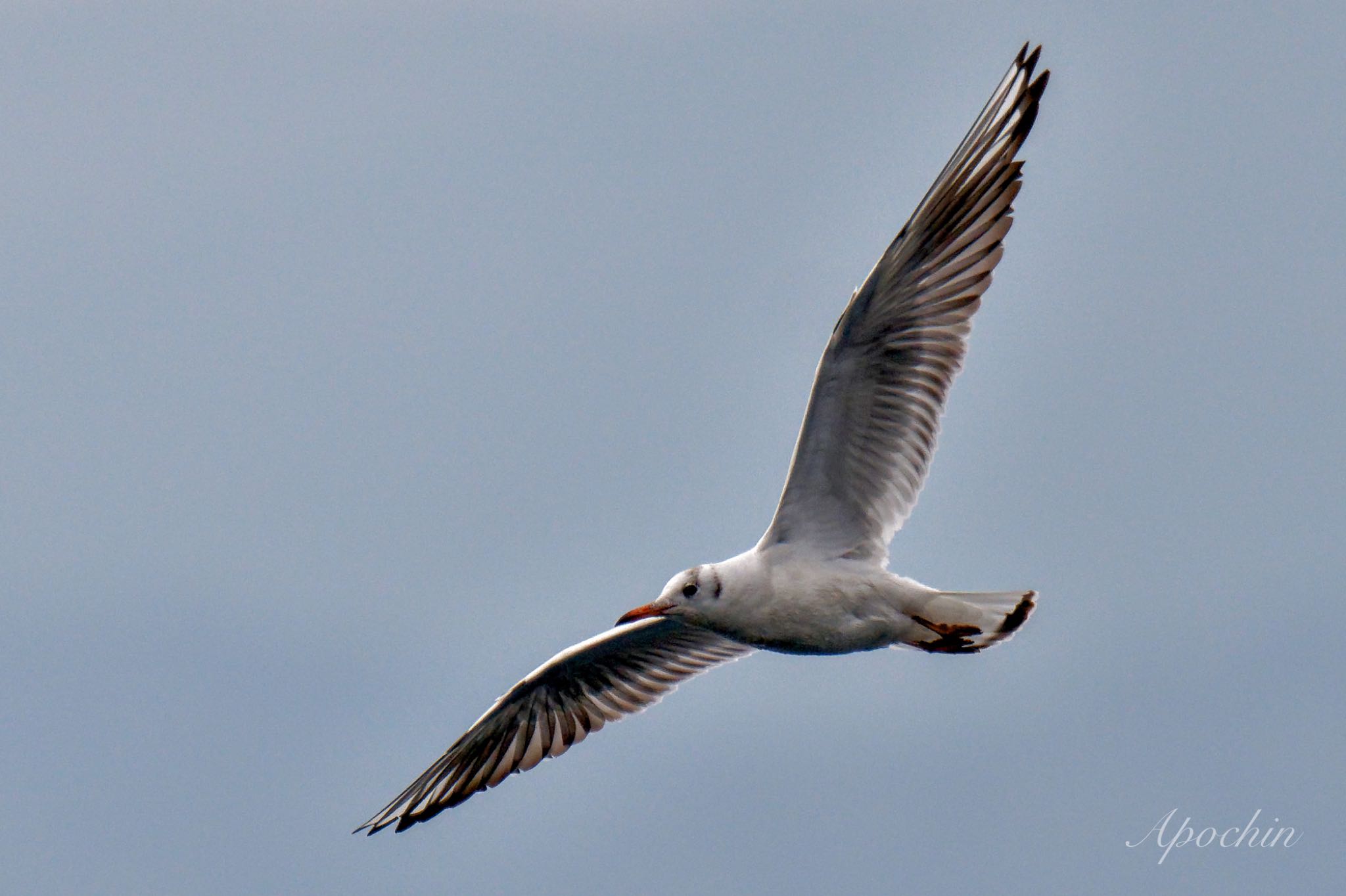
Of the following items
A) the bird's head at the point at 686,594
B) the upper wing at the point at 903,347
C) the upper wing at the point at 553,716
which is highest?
the upper wing at the point at 903,347

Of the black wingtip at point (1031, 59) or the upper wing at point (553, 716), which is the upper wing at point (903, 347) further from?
the upper wing at point (553, 716)

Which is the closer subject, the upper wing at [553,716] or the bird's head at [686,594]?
the bird's head at [686,594]

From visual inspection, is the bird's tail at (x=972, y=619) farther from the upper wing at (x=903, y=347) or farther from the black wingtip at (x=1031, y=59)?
the black wingtip at (x=1031, y=59)

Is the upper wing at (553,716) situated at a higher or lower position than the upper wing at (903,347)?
lower

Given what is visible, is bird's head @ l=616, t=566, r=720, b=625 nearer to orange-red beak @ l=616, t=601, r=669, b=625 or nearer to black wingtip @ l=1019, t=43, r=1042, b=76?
orange-red beak @ l=616, t=601, r=669, b=625

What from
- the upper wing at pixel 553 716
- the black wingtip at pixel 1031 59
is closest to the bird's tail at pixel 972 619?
the upper wing at pixel 553 716

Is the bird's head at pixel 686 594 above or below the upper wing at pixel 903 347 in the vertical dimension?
below

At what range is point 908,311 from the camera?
9.72 metres

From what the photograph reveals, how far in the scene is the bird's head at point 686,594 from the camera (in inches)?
380

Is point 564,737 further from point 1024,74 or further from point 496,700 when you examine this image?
point 1024,74

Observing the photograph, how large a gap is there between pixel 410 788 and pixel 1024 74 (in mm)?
6075

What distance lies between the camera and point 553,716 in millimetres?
11648

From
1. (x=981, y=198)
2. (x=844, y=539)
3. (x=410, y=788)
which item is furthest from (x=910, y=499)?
(x=410, y=788)

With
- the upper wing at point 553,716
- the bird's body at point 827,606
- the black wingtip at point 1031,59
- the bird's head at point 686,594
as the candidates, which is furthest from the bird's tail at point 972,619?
the black wingtip at point 1031,59
